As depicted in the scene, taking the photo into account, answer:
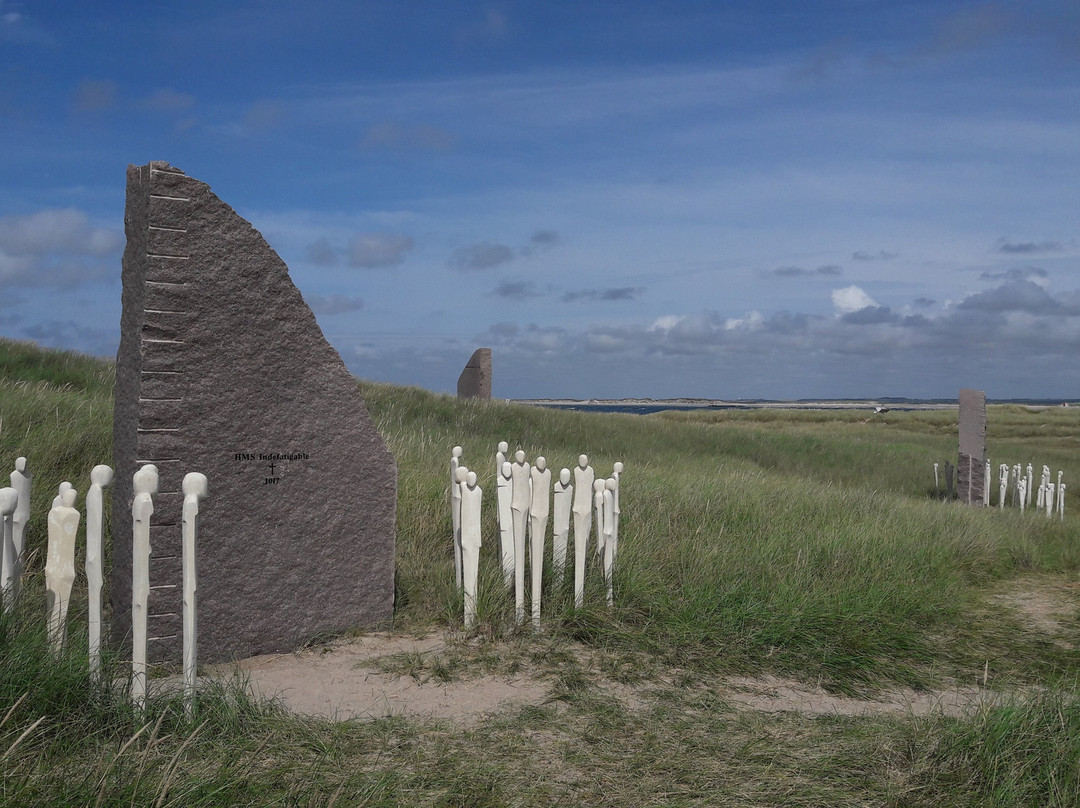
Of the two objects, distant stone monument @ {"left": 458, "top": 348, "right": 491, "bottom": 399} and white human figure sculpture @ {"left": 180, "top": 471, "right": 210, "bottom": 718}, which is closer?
white human figure sculpture @ {"left": 180, "top": 471, "right": 210, "bottom": 718}

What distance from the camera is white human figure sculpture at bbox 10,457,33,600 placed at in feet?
12.9

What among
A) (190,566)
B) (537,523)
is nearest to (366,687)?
(190,566)

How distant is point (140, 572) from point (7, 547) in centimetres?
84

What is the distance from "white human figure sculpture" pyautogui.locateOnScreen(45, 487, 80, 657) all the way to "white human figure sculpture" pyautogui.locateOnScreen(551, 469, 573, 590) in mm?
2985

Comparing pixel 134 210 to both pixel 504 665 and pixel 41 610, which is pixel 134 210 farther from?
pixel 504 665

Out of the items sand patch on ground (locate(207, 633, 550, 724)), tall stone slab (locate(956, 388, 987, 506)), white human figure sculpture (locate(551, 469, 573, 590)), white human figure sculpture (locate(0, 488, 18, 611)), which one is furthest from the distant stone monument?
white human figure sculpture (locate(0, 488, 18, 611))

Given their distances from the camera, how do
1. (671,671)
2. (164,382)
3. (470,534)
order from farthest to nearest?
(470,534) < (671,671) < (164,382)

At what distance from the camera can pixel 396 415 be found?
13.9 meters

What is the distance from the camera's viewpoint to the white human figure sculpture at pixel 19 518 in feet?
12.9

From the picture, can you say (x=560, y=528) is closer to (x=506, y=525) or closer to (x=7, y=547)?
(x=506, y=525)

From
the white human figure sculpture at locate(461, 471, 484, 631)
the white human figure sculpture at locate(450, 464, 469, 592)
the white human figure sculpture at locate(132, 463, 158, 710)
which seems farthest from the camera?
the white human figure sculpture at locate(450, 464, 469, 592)

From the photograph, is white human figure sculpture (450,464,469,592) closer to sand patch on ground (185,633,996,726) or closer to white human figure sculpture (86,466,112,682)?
sand patch on ground (185,633,996,726)

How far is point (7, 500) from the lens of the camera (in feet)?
12.2

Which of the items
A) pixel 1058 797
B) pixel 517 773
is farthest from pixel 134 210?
pixel 1058 797
